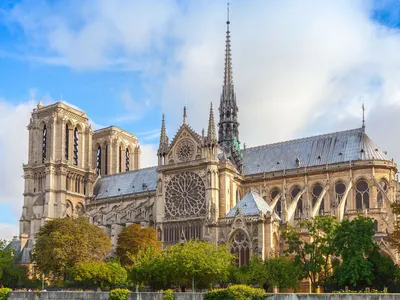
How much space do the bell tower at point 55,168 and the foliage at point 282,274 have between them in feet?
144

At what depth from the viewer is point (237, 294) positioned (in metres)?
35.8

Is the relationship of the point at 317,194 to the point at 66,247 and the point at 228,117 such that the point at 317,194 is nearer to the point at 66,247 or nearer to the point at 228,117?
the point at 228,117

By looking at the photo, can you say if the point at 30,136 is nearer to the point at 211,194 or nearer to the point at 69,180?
the point at 69,180

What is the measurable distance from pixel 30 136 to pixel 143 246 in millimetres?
33685

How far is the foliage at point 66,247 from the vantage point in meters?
60.0

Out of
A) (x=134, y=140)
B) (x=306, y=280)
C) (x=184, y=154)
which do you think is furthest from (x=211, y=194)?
(x=134, y=140)

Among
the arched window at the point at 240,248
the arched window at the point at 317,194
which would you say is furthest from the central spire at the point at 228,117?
the arched window at the point at 240,248

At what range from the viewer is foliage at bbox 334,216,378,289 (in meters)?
43.8

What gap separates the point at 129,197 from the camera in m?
Result: 84.3

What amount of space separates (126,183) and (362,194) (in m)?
36.0

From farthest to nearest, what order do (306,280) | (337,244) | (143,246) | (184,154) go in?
(184,154) → (143,246) → (306,280) → (337,244)

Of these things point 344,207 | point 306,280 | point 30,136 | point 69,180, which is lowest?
point 306,280

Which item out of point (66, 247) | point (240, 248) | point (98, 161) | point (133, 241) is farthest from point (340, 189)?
point (98, 161)

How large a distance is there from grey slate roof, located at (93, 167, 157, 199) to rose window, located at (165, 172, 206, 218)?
11.6 m
